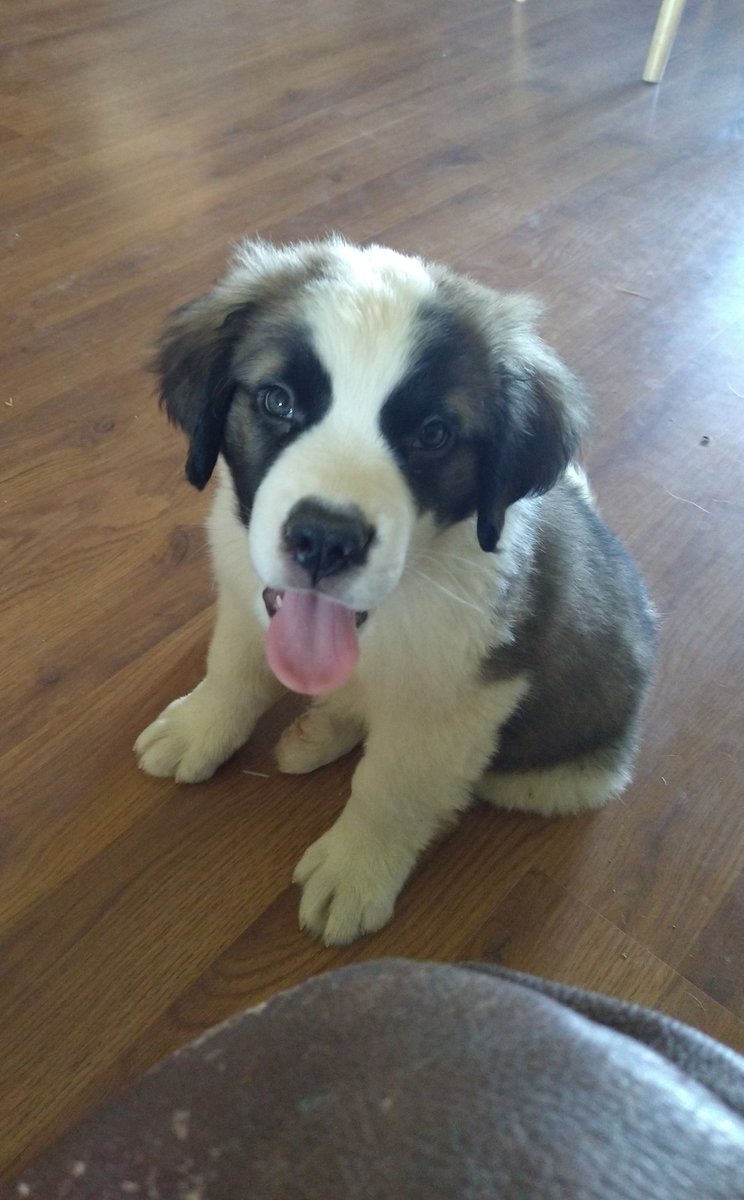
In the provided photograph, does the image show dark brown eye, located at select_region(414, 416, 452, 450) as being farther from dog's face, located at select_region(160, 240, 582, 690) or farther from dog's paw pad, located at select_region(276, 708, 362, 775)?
dog's paw pad, located at select_region(276, 708, 362, 775)

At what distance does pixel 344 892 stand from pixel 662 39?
341 cm

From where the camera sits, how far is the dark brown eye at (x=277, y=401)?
97 cm

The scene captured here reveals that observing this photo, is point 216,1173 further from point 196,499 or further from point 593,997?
point 196,499

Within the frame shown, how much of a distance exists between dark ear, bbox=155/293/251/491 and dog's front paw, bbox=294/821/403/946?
0.54 metres

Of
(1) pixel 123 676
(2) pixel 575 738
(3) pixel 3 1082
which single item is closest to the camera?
(3) pixel 3 1082

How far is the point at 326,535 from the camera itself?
2.83 feet

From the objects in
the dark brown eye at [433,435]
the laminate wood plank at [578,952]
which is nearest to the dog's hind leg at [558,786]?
the laminate wood plank at [578,952]

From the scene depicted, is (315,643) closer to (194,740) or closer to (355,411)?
(355,411)

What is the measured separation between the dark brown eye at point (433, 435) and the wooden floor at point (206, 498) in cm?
63

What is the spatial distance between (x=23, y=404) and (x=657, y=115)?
8.44ft

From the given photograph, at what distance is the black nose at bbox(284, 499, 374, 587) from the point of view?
2.84 feet

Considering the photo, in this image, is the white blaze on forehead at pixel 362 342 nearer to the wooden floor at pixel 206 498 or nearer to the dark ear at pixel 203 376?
the dark ear at pixel 203 376

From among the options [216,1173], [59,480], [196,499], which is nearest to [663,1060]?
[216,1173]

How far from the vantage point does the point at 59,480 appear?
178 cm
